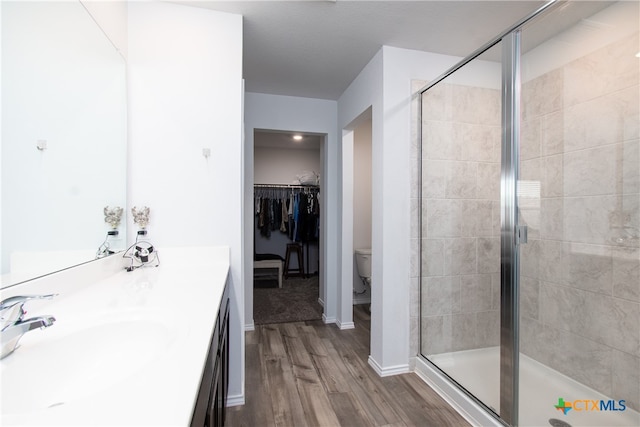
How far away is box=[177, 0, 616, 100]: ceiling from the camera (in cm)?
178

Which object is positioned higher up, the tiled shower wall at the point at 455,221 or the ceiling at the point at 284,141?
the ceiling at the point at 284,141

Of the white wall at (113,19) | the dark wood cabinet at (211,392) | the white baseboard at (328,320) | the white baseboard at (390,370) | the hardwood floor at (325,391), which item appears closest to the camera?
the dark wood cabinet at (211,392)

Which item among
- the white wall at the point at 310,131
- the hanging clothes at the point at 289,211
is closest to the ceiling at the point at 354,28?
the white wall at the point at 310,131

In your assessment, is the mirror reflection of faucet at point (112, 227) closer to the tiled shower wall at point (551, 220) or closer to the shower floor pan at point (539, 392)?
the tiled shower wall at point (551, 220)

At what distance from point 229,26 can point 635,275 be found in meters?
2.65

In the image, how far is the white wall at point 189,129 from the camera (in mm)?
1721

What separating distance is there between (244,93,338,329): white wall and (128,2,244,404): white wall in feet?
3.71

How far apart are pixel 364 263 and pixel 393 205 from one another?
162cm

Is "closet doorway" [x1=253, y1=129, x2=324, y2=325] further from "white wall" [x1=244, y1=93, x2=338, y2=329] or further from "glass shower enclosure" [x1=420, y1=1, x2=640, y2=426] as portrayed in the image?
"glass shower enclosure" [x1=420, y1=1, x2=640, y2=426]

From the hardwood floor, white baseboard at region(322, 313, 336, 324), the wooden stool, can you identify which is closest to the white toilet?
white baseboard at region(322, 313, 336, 324)

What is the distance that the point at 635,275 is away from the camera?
154cm

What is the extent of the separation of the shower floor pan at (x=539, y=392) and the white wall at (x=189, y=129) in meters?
1.47

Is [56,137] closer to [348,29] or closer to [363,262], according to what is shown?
[348,29]

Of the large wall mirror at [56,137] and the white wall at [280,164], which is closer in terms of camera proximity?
the large wall mirror at [56,137]
